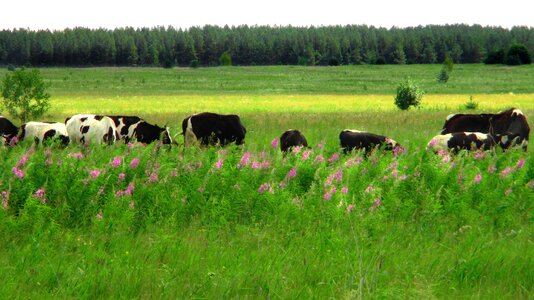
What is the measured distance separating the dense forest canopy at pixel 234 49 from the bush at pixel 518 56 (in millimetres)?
36466

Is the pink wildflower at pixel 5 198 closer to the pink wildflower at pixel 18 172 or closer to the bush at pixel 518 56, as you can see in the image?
the pink wildflower at pixel 18 172

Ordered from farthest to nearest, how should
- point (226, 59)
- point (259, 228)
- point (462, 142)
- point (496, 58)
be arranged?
point (226, 59) → point (496, 58) → point (462, 142) → point (259, 228)

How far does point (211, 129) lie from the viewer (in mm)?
16656

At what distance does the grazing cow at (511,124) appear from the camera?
16297 millimetres

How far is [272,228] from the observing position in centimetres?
729

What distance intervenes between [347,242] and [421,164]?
3.68 metres

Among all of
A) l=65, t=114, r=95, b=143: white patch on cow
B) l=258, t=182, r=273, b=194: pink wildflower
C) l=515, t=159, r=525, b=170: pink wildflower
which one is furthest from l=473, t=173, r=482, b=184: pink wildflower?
l=65, t=114, r=95, b=143: white patch on cow

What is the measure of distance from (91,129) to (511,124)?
11.1 m

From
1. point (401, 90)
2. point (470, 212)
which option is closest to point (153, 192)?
point (470, 212)

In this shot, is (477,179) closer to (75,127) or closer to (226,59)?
(75,127)

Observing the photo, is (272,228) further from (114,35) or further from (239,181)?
(114,35)

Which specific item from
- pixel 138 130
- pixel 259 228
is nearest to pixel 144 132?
pixel 138 130

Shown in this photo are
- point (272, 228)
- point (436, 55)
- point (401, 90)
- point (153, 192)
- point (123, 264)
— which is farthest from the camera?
point (436, 55)

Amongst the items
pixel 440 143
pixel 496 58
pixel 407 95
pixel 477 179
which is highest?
pixel 477 179
